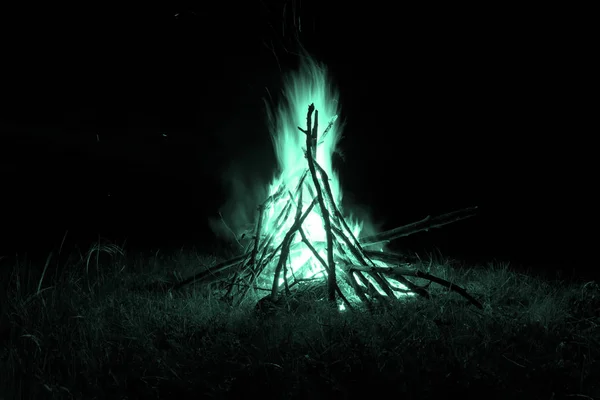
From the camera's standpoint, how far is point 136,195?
1139 centimetres

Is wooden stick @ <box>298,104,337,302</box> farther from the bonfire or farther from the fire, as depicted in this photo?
the fire

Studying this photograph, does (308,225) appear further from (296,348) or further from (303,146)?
(296,348)

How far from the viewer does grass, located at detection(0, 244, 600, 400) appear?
253 cm

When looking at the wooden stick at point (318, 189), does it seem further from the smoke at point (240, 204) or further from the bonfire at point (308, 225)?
the smoke at point (240, 204)

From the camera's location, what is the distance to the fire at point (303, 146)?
4531 millimetres

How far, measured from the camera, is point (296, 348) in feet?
9.66

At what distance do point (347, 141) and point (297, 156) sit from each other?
290 inches

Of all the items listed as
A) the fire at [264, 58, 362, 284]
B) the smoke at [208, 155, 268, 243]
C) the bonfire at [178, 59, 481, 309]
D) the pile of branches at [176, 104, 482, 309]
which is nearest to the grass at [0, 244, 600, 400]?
the pile of branches at [176, 104, 482, 309]

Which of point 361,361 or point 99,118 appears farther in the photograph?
point 99,118

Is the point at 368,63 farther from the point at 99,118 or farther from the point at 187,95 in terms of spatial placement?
the point at 99,118

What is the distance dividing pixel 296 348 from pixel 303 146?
2193 mm

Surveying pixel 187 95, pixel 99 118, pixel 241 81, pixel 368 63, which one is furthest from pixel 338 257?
pixel 99 118

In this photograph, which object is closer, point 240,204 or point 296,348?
point 296,348

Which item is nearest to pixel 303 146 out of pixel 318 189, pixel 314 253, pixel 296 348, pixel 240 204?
pixel 318 189
